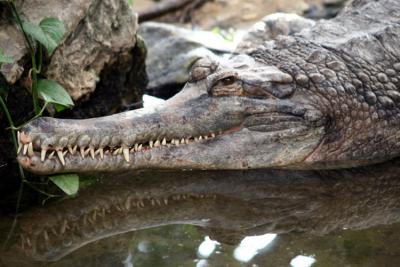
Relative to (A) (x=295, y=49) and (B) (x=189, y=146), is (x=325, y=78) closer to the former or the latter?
(A) (x=295, y=49)

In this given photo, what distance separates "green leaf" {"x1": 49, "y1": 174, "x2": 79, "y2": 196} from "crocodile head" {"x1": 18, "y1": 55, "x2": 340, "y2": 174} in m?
0.07

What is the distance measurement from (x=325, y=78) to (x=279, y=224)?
1328 millimetres

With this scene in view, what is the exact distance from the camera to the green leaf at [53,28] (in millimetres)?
4371

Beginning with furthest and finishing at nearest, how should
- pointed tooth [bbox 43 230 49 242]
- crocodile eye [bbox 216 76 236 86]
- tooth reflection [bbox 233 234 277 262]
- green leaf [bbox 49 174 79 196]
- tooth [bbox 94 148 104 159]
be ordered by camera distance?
crocodile eye [bbox 216 76 236 86] → tooth [bbox 94 148 104 159] → green leaf [bbox 49 174 79 196] → pointed tooth [bbox 43 230 49 242] → tooth reflection [bbox 233 234 277 262]

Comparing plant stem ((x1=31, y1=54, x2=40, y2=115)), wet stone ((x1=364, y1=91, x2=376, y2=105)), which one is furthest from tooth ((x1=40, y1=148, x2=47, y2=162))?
wet stone ((x1=364, y1=91, x2=376, y2=105))

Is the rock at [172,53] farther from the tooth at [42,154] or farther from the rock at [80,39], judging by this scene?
the tooth at [42,154]

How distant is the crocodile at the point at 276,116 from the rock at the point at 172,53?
1.47 metres

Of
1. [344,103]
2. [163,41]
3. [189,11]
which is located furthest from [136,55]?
[189,11]

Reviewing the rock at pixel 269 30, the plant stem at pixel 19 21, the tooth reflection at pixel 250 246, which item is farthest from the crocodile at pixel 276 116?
the rock at pixel 269 30

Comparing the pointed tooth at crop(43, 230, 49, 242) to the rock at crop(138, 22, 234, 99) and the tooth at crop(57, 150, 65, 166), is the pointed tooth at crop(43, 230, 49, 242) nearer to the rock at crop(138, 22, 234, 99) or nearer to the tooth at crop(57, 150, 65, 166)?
the tooth at crop(57, 150, 65, 166)

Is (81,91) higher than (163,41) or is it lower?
higher

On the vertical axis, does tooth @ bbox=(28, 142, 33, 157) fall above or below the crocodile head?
above

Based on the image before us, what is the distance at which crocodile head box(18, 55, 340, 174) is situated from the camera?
4.39 metres

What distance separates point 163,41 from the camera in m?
7.16
